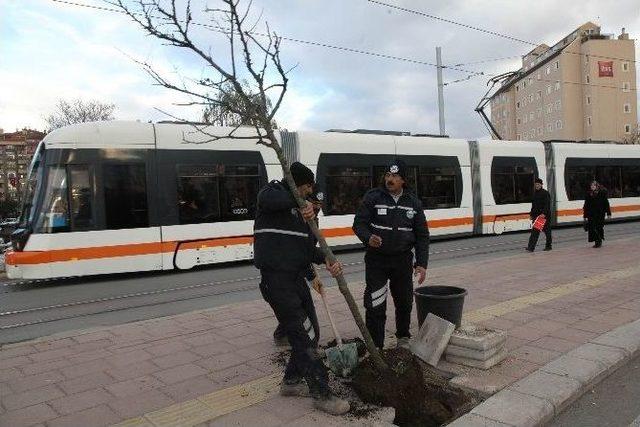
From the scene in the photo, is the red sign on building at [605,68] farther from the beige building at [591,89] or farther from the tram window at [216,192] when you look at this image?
the tram window at [216,192]

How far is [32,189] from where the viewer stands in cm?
982

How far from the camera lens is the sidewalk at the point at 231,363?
365 centimetres

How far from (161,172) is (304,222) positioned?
7354mm

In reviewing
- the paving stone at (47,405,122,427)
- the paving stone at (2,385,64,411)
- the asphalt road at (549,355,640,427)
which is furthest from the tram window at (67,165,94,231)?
the asphalt road at (549,355,640,427)

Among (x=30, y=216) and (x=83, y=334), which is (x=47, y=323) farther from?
(x=30, y=216)

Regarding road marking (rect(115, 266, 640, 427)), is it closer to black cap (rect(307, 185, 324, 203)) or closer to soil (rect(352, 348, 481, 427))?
soil (rect(352, 348, 481, 427))

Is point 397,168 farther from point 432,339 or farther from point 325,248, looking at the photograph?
point 432,339

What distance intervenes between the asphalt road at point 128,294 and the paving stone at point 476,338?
402cm

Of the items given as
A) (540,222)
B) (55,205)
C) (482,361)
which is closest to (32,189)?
(55,205)

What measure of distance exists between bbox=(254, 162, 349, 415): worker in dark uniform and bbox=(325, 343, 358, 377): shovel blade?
28 centimetres

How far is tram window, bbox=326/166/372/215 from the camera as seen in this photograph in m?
12.8

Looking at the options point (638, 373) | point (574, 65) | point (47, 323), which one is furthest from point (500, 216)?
point (574, 65)

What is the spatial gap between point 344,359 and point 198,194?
750 centimetres

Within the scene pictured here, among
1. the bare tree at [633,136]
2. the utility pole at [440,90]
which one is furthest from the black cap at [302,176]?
the bare tree at [633,136]
